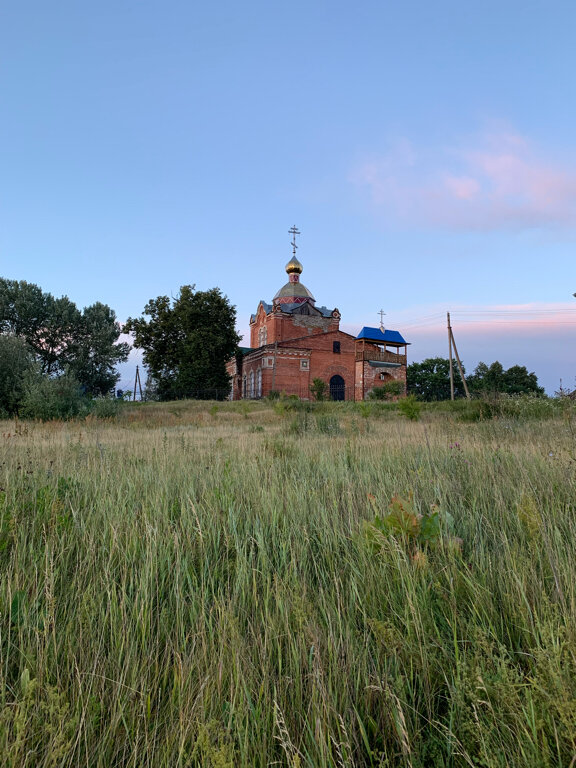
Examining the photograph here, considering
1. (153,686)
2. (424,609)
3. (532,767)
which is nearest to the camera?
(532,767)

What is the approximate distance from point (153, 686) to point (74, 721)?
1.07ft

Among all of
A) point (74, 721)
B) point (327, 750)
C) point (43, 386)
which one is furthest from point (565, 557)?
point (43, 386)

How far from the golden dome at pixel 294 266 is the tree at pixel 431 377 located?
20902 mm

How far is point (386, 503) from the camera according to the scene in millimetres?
3047

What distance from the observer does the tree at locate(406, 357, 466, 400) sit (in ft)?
185

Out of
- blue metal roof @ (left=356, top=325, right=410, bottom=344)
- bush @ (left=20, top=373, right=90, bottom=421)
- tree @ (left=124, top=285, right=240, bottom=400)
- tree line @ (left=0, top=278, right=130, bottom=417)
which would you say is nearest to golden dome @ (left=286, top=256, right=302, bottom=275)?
blue metal roof @ (left=356, top=325, right=410, bottom=344)

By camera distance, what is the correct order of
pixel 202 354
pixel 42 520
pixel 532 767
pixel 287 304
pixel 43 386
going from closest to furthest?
pixel 532 767
pixel 42 520
pixel 43 386
pixel 202 354
pixel 287 304

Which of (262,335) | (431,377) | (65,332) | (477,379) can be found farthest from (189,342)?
(477,379)

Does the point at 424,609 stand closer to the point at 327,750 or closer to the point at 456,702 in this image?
the point at 456,702

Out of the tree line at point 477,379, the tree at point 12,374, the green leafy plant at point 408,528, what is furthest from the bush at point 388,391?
the green leafy plant at point 408,528

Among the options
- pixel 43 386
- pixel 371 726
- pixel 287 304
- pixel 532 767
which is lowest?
pixel 371 726

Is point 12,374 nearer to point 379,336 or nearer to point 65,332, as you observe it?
point 65,332

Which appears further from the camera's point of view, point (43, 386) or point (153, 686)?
point (43, 386)

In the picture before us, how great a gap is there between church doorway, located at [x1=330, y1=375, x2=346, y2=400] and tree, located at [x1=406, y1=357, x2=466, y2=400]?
16618 millimetres
